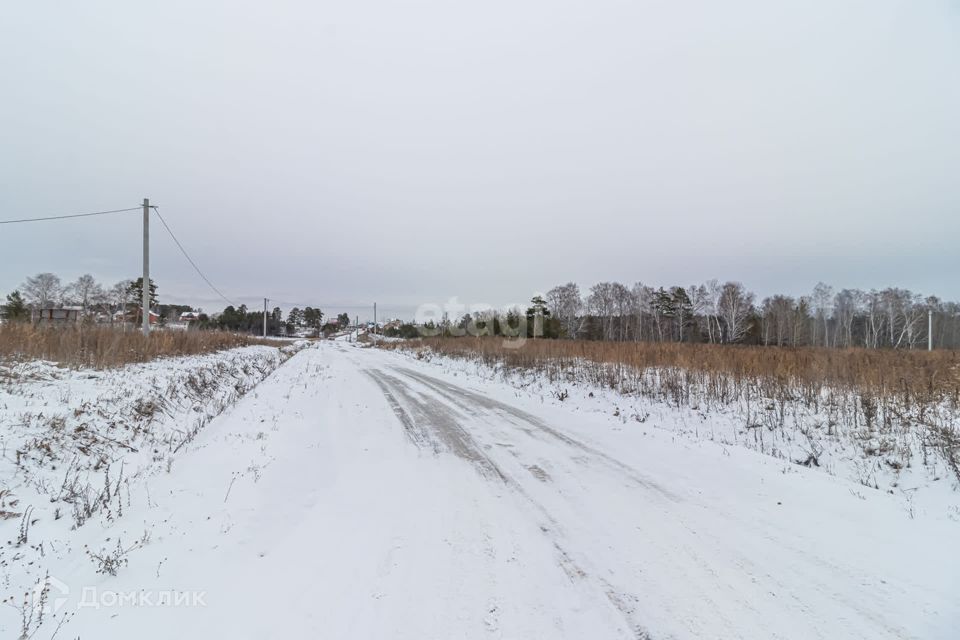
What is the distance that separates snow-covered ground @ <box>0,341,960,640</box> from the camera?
7.25 feet

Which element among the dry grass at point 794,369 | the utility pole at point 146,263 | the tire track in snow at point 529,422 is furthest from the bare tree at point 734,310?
the utility pole at point 146,263

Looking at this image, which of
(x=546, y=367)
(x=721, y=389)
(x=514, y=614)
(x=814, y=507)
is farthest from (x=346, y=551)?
(x=546, y=367)

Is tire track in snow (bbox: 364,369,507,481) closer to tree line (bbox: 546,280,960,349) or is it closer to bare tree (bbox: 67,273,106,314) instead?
tree line (bbox: 546,280,960,349)

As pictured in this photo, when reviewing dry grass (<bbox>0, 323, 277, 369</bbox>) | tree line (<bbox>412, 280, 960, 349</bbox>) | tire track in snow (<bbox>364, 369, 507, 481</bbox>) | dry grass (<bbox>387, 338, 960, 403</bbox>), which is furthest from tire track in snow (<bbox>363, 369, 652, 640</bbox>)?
tree line (<bbox>412, 280, 960, 349</bbox>)

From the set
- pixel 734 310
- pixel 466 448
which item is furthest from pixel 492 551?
pixel 734 310

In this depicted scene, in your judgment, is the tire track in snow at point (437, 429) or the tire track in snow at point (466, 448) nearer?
the tire track in snow at point (466, 448)

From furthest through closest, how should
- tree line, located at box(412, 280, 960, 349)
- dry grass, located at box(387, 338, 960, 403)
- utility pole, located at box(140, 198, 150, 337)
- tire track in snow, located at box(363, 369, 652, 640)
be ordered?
tree line, located at box(412, 280, 960, 349)
utility pole, located at box(140, 198, 150, 337)
dry grass, located at box(387, 338, 960, 403)
tire track in snow, located at box(363, 369, 652, 640)

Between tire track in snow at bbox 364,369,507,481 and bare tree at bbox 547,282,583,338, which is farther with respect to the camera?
bare tree at bbox 547,282,583,338

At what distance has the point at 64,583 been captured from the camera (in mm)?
2627

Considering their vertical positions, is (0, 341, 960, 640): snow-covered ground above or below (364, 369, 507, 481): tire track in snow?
above

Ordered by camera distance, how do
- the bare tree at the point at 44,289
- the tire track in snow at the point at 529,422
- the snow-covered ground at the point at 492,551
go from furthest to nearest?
the bare tree at the point at 44,289, the tire track in snow at the point at 529,422, the snow-covered ground at the point at 492,551

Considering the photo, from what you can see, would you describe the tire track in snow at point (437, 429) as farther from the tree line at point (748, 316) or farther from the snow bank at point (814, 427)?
the tree line at point (748, 316)

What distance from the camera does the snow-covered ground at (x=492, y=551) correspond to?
2.21 metres

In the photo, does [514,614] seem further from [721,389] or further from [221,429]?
[721,389]
